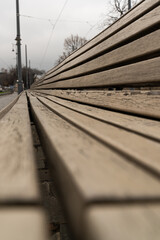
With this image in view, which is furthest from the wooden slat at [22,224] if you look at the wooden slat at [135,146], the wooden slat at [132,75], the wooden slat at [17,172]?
the wooden slat at [132,75]

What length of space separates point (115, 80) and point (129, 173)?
56.8 inches

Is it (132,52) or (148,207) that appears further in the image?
(132,52)

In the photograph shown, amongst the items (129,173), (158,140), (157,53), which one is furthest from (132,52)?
(129,173)

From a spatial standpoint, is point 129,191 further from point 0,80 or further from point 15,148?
point 0,80

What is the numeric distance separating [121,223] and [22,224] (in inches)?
4.6

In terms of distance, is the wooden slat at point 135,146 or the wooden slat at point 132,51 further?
the wooden slat at point 132,51

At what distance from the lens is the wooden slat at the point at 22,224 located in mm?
274

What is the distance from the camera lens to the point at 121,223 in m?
0.28

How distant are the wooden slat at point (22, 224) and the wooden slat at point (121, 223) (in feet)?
0.18

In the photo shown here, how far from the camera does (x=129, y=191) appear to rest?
34cm

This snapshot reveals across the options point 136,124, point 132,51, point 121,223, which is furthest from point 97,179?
point 132,51

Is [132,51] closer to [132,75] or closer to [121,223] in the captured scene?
[132,75]

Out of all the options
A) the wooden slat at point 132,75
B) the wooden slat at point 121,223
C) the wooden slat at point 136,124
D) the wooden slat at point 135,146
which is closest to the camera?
the wooden slat at point 121,223

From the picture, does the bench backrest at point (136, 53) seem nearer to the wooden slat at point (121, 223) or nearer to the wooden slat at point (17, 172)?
the wooden slat at point (17, 172)
